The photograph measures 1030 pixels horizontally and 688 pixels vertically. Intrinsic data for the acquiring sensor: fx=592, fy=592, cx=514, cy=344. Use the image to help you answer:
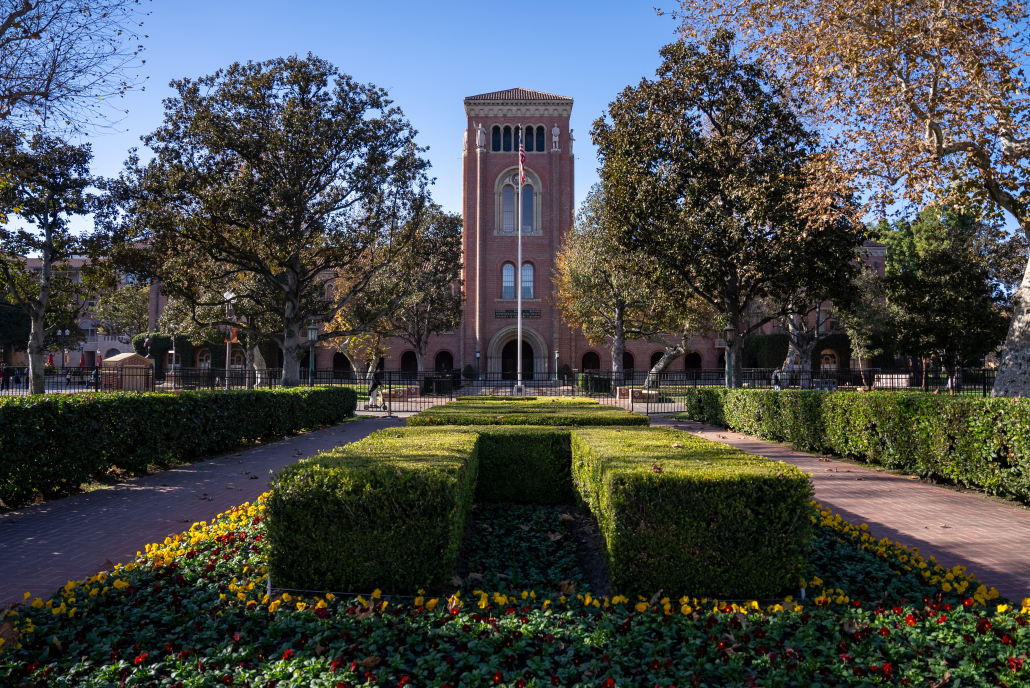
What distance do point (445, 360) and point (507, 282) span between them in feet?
27.8

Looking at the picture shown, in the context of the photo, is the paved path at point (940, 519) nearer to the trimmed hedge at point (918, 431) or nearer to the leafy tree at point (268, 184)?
the trimmed hedge at point (918, 431)

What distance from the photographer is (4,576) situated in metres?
4.41

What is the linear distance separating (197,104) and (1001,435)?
19.0 metres

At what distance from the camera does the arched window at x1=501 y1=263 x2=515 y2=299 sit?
42.9 meters

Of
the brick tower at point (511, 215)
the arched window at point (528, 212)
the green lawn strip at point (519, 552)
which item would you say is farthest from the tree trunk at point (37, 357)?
the arched window at point (528, 212)

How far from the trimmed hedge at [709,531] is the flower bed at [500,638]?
0.16 metres

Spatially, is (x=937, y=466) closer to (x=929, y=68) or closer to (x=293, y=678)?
(x=929, y=68)

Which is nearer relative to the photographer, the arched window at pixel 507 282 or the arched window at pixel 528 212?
the arched window at pixel 507 282

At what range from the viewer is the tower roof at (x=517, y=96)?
4172 cm

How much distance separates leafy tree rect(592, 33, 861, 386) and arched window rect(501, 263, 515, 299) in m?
26.4

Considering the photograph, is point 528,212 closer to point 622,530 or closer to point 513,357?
point 513,357

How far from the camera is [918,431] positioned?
8414 millimetres

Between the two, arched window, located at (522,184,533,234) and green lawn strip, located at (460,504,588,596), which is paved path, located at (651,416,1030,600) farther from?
arched window, located at (522,184,533,234)

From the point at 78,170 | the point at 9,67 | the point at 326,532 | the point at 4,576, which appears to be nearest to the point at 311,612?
the point at 326,532
